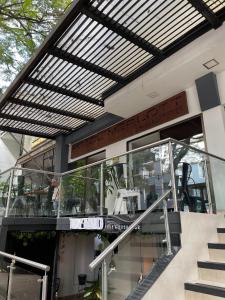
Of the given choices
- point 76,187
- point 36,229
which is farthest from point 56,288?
point 76,187

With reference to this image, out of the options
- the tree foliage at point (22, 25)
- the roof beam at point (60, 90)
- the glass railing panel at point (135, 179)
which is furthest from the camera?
the tree foliage at point (22, 25)

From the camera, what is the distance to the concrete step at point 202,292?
277 centimetres

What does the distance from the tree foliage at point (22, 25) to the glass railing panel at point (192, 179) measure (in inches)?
235

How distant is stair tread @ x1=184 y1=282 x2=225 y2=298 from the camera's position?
2757 millimetres

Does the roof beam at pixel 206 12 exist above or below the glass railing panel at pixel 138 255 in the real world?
above

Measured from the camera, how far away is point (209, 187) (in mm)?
4277

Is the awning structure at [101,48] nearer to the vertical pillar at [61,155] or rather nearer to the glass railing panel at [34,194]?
the glass railing panel at [34,194]

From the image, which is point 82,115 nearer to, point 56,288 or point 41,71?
point 41,71

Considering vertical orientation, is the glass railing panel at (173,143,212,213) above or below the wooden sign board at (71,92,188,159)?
below

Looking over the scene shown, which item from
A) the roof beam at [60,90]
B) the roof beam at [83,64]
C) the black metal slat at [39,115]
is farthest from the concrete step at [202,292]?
the black metal slat at [39,115]

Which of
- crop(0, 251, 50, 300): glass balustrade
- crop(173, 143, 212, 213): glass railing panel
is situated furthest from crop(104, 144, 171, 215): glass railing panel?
crop(0, 251, 50, 300): glass balustrade

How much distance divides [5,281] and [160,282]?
2349mm

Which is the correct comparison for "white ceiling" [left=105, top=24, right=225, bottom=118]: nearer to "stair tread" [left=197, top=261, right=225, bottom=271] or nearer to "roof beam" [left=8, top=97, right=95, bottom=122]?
"roof beam" [left=8, top=97, right=95, bottom=122]

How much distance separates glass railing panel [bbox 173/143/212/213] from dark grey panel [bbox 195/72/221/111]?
1.90 metres
